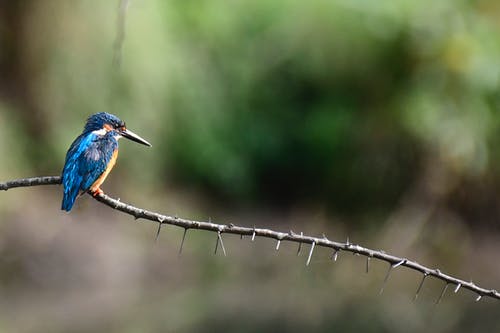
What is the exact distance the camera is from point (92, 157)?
391cm

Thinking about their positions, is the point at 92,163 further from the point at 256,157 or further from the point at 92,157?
the point at 256,157

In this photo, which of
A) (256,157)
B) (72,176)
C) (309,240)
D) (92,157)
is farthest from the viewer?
(256,157)

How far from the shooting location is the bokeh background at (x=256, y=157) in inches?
394

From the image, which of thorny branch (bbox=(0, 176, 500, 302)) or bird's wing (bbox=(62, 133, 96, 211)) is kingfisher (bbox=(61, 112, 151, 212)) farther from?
thorny branch (bbox=(0, 176, 500, 302))

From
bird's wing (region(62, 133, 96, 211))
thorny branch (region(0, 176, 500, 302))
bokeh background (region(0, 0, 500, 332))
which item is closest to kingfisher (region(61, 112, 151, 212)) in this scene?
bird's wing (region(62, 133, 96, 211))

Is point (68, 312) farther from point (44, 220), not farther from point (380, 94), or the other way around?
point (380, 94)

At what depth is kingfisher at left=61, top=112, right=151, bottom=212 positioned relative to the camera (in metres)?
3.82

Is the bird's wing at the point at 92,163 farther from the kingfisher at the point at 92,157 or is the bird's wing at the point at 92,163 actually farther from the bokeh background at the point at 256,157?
the bokeh background at the point at 256,157

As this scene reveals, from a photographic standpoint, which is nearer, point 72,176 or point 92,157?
point 72,176

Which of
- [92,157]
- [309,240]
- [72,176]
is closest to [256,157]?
[92,157]

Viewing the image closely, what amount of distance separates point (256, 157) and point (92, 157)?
1032 cm

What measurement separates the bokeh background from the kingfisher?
5.02 m

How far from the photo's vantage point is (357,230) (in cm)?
1253

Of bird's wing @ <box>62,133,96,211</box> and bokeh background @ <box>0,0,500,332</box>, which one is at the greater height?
bokeh background @ <box>0,0,500,332</box>
